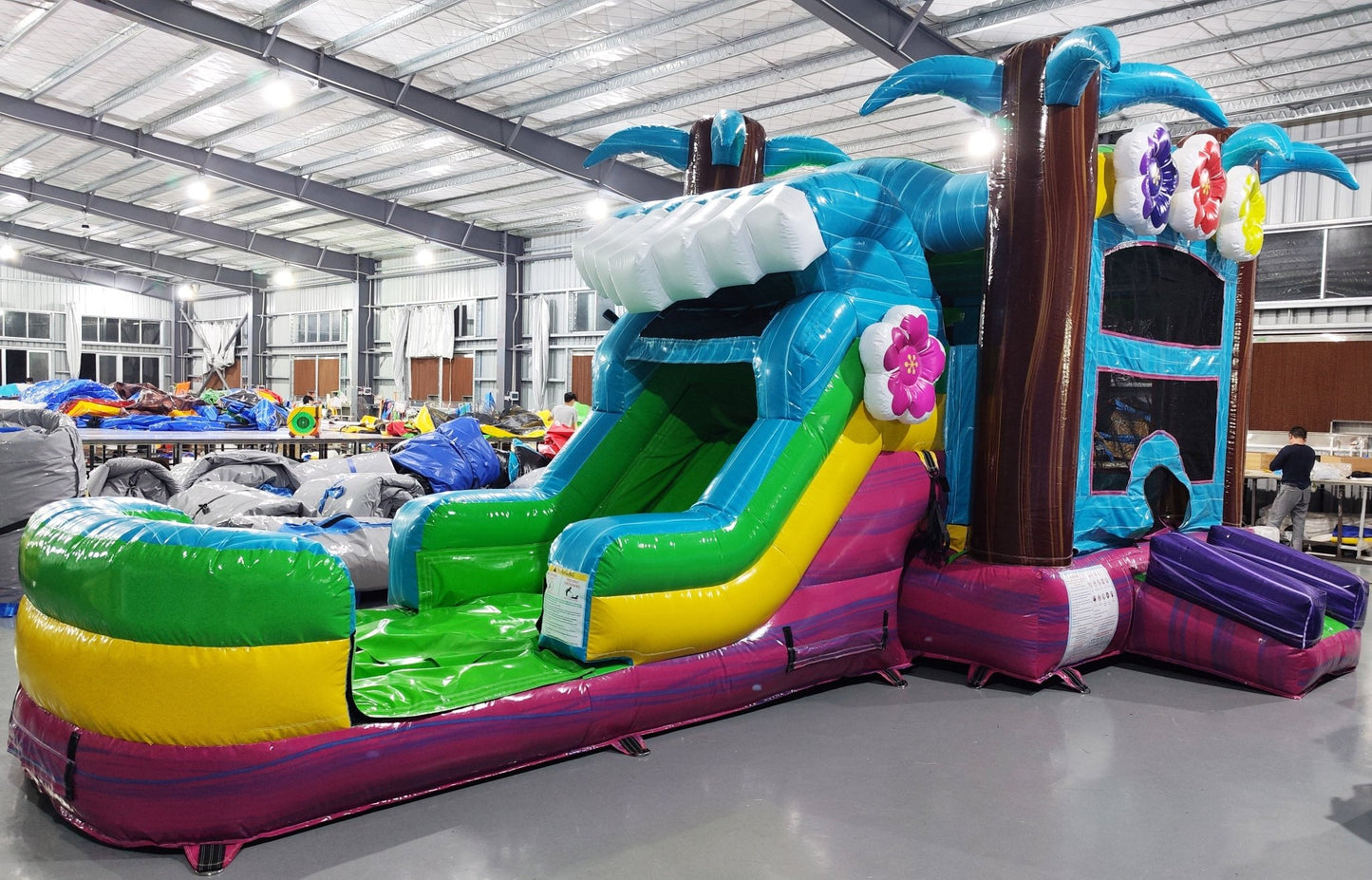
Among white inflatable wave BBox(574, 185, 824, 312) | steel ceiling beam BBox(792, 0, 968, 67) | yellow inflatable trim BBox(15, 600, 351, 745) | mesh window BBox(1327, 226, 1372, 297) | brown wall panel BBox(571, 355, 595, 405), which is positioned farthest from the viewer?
brown wall panel BBox(571, 355, 595, 405)

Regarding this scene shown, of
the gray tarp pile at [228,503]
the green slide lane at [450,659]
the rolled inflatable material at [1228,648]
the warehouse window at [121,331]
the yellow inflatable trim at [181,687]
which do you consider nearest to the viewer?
the yellow inflatable trim at [181,687]

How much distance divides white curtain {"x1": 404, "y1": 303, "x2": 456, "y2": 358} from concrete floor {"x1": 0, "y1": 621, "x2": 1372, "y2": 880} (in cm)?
1600

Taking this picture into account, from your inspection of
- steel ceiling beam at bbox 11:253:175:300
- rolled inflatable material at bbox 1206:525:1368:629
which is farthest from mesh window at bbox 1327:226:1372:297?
steel ceiling beam at bbox 11:253:175:300

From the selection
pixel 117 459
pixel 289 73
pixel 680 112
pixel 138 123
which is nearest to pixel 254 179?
pixel 138 123

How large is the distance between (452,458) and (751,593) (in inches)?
136

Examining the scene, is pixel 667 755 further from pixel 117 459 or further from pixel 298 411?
pixel 298 411

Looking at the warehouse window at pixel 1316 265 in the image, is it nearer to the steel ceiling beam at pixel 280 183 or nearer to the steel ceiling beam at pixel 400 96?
the steel ceiling beam at pixel 400 96

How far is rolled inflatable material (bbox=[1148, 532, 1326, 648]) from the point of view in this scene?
3654mm

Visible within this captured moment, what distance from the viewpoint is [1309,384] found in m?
9.23

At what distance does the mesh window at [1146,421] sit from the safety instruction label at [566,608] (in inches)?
88.7

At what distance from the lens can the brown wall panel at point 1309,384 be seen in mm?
8945

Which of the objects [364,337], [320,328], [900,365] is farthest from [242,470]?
[320,328]

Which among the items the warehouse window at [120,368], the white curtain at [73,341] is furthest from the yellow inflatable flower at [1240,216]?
the white curtain at [73,341]

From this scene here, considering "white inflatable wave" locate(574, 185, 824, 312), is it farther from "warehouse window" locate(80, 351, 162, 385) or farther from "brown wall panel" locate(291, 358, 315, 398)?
"warehouse window" locate(80, 351, 162, 385)
